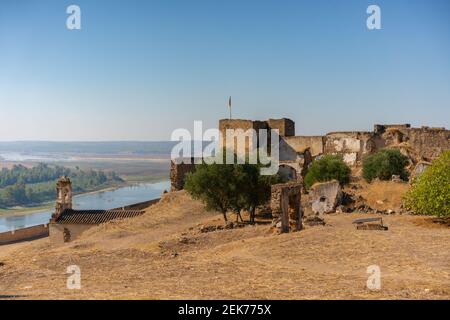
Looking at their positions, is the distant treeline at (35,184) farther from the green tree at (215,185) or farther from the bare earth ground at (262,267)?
the bare earth ground at (262,267)

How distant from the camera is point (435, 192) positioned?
15.6 meters

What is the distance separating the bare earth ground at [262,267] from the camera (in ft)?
28.2


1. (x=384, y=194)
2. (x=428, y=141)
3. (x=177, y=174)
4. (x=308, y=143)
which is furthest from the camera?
(x=308, y=143)

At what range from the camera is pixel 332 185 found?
23016 mm

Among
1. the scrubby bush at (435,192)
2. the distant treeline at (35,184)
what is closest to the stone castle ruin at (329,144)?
the scrubby bush at (435,192)

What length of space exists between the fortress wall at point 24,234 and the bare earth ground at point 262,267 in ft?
73.0

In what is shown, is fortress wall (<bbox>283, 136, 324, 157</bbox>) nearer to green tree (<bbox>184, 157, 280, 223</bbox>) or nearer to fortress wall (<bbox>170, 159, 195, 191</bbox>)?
fortress wall (<bbox>170, 159, 195, 191</bbox>)

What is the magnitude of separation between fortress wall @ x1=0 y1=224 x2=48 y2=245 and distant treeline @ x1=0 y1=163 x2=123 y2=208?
61730mm

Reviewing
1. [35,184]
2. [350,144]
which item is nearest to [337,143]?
[350,144]

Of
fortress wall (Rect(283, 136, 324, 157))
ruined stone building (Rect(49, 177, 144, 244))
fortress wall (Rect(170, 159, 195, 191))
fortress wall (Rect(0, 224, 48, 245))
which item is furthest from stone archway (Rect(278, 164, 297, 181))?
fortress wall (Rect(0, 224, 48, 245))

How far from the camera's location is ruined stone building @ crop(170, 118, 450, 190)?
120 ft

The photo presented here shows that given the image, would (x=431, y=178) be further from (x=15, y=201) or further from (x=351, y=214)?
(x=15, y=201)

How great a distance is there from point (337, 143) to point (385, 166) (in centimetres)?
1233

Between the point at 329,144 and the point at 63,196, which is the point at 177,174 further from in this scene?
the point at 329,144
